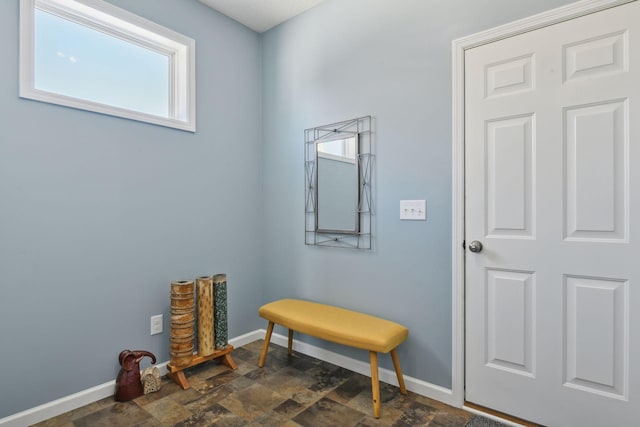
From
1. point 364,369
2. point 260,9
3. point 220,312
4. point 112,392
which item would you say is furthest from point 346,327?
point 260,9

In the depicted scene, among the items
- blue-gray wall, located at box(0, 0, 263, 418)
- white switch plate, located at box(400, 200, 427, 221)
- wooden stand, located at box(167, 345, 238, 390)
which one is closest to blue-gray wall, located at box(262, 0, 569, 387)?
white switch plate, located at box(400, 200, 427, 221)

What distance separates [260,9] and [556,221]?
2565mm

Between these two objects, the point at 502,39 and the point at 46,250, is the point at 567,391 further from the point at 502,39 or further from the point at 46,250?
the point at 46,250

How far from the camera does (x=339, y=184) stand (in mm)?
2496

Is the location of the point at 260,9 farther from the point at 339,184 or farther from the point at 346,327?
the point at 346,327

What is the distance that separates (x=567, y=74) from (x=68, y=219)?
2.79 metres

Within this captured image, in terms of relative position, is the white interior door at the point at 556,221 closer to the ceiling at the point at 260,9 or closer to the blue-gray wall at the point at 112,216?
the ceiling at the point at 260,9

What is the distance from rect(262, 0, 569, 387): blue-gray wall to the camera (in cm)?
198

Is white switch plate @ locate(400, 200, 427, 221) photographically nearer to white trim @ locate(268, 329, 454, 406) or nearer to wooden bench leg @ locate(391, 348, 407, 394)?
wooden bench leg @ locate(391, 348, 407, 394)

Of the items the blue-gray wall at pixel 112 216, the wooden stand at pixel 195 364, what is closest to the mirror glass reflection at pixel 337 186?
the blue-gray wall at pixel 112 216

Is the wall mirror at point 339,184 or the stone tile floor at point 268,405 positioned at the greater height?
the wall mirror at point 339,184

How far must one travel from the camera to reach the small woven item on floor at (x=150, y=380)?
6.85ft

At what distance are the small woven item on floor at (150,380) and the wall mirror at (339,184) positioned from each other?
54.2 inches

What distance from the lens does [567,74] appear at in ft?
5.30
